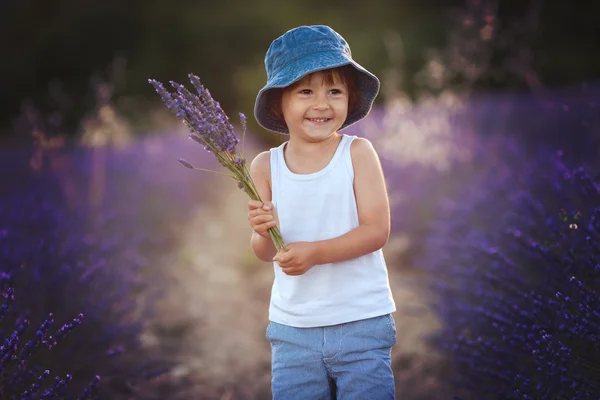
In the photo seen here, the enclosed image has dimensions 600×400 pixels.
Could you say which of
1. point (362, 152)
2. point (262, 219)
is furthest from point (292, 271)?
point (362, 152)

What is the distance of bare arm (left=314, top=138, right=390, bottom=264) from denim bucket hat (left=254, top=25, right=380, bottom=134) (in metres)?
0.19

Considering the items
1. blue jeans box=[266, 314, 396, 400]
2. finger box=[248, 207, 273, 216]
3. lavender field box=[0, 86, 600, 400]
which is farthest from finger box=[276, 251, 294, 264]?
lavender field box=[0, 86, 600, 400]

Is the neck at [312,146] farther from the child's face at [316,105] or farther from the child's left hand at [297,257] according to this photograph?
the child's left hand at [297,257]

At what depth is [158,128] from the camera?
7977 millimetres

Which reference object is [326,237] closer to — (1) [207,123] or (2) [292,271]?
(2) [292,271]

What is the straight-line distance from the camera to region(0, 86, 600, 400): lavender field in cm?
193

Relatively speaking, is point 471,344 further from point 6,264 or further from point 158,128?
point 158,128

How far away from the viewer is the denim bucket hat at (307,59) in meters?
1.69

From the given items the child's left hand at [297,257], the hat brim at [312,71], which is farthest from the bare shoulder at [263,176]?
the child's left hand at [297,257]

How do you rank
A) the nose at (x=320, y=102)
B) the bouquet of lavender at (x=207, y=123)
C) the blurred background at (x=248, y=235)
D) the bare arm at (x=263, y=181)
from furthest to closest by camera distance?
the blurred background at (x=248, y=235)
the bare arm at (x=263, y=181)
the nose at (x=320, y=102)
the bouquet of lavender at (x=207, y=123)

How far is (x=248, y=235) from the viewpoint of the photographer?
18.9ft

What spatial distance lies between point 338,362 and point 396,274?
273 centimetres

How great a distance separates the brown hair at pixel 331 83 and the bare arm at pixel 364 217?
0.55 feet

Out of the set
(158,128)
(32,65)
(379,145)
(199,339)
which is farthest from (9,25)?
(199,339)
